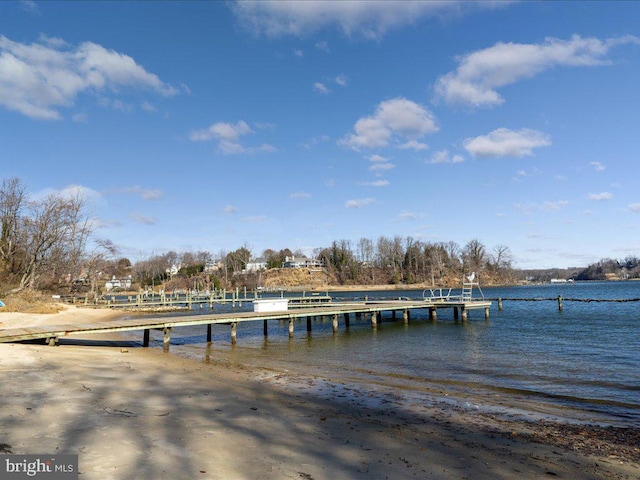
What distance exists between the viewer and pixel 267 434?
7.72 m

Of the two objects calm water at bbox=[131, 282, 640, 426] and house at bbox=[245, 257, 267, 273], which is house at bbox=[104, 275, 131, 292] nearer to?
house at bbox=[245, 257, 267, 273]

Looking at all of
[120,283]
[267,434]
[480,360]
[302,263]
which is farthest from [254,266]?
[267,434]

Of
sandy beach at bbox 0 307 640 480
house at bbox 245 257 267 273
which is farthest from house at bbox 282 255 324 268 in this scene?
sandy beach at bbox 0 307 640 480

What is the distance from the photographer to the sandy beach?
5926 mm

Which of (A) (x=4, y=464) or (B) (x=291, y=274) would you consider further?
(B) (x=291, y=274)

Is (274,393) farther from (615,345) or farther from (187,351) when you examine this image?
(615,345)

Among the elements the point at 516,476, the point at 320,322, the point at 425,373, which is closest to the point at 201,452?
the point at 516,476

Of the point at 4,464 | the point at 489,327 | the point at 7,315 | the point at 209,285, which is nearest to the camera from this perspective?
the point at 4,464

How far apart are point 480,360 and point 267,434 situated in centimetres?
1456

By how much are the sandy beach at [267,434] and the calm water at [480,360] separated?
2154 millimetres

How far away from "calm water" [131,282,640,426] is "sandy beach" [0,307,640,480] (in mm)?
2154

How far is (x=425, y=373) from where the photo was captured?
1650cm

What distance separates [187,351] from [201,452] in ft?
55.5

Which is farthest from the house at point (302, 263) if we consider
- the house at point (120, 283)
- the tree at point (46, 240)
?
the tree at point (46, 240)
